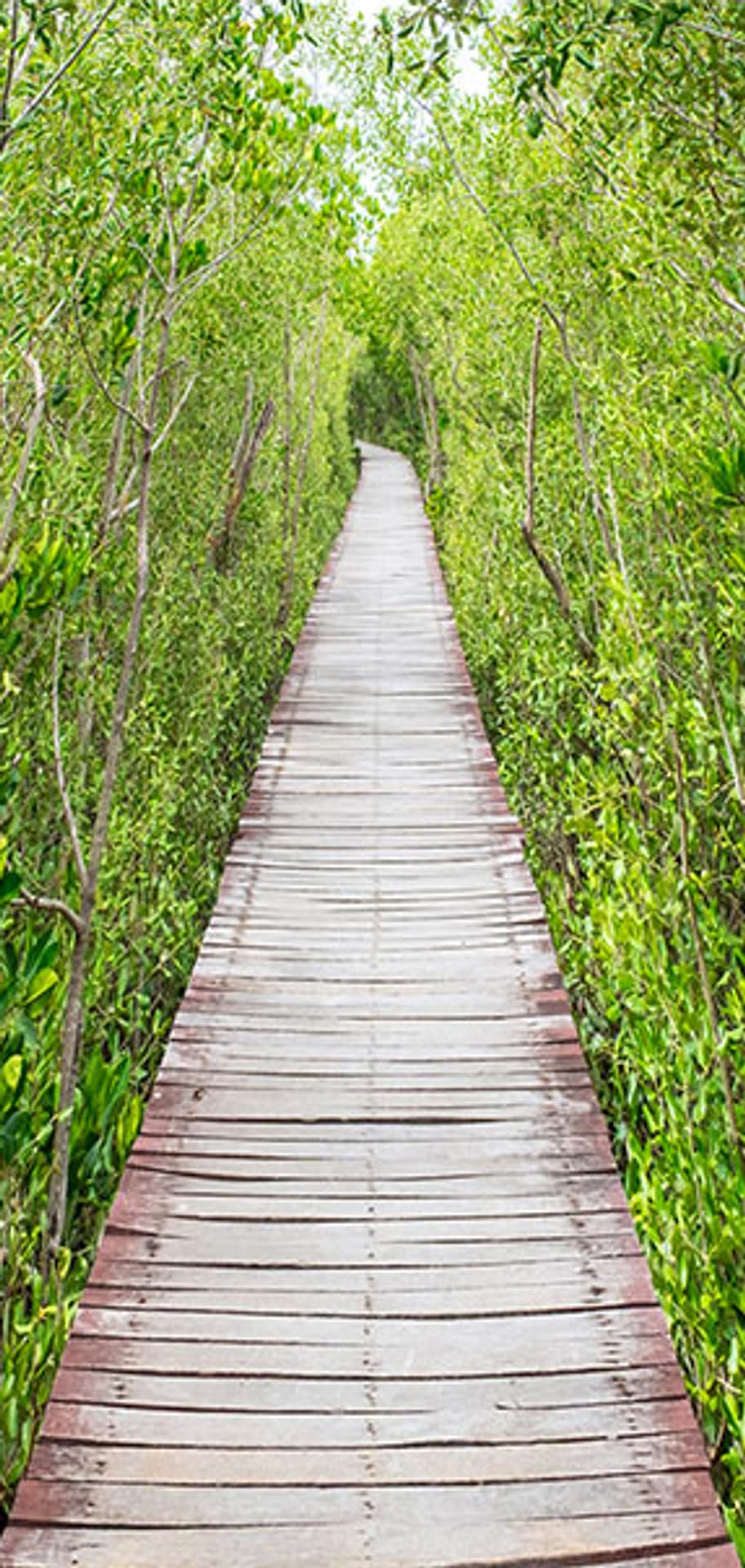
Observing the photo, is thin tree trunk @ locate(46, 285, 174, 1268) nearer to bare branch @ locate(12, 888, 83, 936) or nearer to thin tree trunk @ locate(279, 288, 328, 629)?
bare branch @ locate(12, 888, 83, 936)

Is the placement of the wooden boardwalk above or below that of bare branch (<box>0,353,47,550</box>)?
below

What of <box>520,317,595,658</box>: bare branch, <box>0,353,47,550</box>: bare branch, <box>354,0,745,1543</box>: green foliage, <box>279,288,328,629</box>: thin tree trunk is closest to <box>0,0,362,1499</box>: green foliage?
<box>0,353,47,550</box>: bare branch

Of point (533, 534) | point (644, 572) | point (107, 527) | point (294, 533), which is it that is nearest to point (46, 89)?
point (107, 527)

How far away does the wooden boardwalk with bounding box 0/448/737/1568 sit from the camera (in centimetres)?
268

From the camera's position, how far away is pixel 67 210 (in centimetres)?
387

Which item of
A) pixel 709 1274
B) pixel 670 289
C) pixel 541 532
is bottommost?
pixel 709 1274

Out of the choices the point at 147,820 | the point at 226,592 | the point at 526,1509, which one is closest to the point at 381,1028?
the point at 147,820

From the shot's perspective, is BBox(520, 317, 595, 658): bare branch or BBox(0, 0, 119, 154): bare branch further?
BBox(520, 317, 595, 658): bare branch

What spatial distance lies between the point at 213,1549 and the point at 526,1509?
63 cm

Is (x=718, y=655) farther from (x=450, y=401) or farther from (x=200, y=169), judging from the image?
→ (x=450, y=401)

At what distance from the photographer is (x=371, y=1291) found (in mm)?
3373

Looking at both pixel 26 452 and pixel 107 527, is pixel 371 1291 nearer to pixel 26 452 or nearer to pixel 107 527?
pixel 26 452

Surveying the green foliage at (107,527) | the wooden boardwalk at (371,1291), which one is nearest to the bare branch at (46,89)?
the green foliage at (107,527)

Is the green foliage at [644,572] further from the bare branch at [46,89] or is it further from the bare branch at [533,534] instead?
the bare branch at [46,89]
